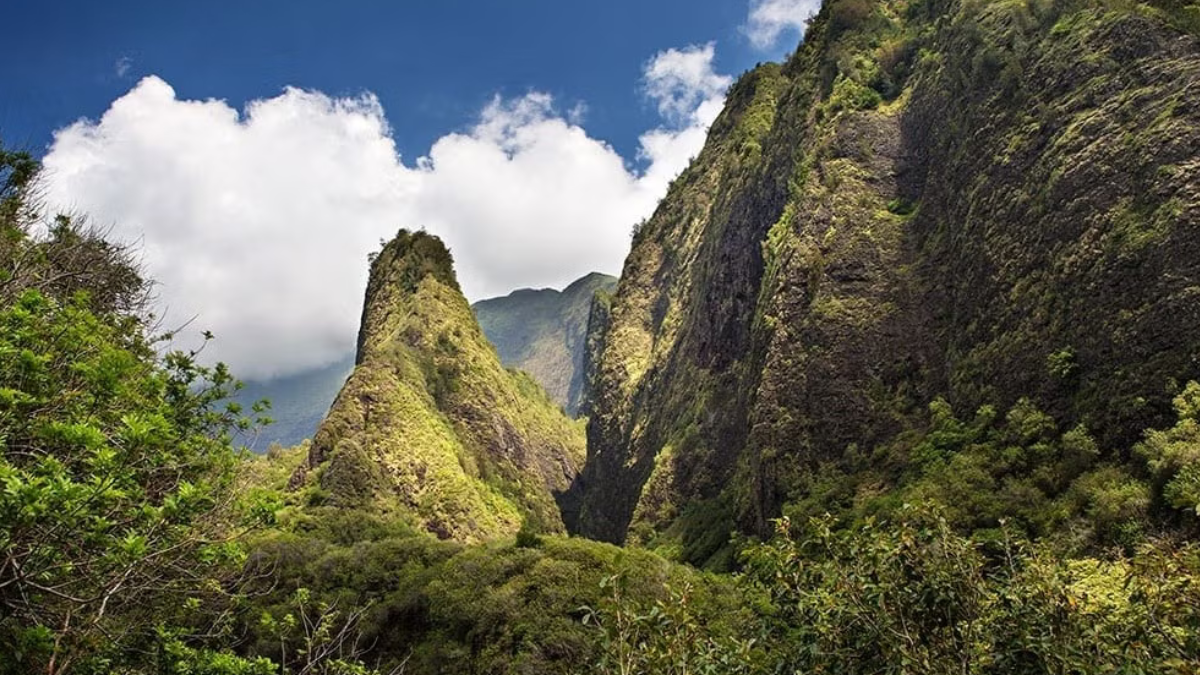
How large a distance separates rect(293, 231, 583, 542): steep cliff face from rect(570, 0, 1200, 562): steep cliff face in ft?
61.0

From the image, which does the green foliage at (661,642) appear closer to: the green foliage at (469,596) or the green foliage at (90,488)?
the green foliage at (90,488)

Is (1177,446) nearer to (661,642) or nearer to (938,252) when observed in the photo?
(938,252)

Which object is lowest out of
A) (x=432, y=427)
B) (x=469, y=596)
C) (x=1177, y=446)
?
(x=469, y=596)

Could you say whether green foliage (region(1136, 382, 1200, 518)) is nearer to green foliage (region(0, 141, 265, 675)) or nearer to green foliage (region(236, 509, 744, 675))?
green foliage (region(236, 509, 744, 675))

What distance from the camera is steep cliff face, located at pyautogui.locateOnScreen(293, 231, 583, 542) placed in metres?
62.3

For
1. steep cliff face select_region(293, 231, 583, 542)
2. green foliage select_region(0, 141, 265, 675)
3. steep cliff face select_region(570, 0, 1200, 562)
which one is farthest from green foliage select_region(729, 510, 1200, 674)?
steep cliff face select_region(293, 231, 583, 542)

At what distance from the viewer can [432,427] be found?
2872 inches

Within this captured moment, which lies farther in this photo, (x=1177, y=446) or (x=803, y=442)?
(x=803, y=442)

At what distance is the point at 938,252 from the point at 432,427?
53.2m

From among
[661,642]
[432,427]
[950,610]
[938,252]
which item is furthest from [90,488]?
[432,427]

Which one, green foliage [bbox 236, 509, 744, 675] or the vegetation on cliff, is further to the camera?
green foliage [bbox 236, 509, 744, 675]

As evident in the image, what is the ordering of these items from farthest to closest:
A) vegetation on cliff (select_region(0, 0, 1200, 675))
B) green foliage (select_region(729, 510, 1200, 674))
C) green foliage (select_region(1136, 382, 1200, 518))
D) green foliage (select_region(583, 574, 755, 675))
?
green foliage (select_region(1136, 382, 1200, 518)), vegetation on cliff (select_region(0, 0, 1200, 675)), green foliage (select_region(583, 574, 755, 675)), green foliage (select_region(729, 510, 1200, 674))

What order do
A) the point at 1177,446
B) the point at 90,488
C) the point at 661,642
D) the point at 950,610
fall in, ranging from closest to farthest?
the point at 950,610, the point at 661,642, the point at 90,488, the point at 1177,446

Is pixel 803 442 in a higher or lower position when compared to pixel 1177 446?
→ higher
